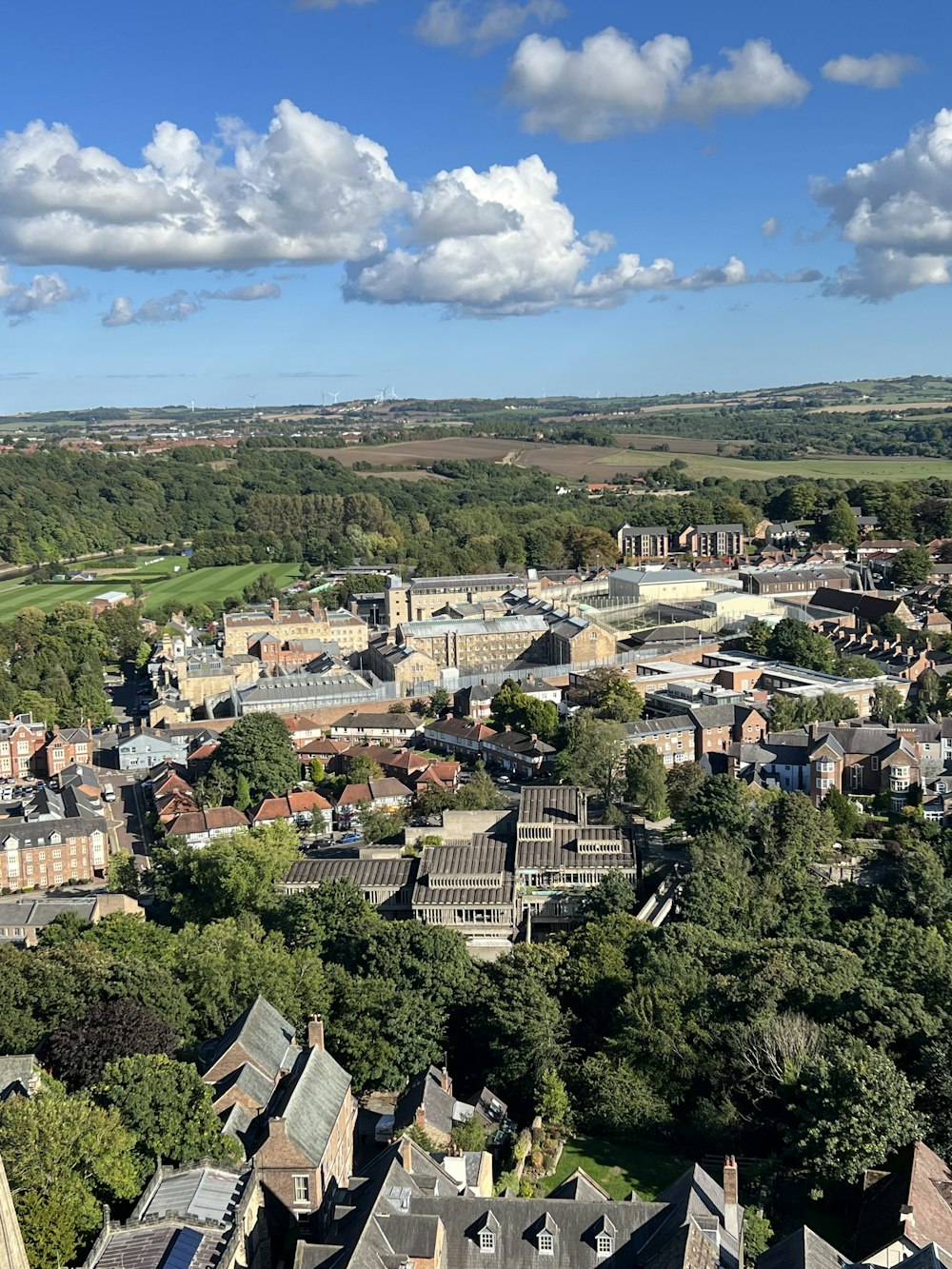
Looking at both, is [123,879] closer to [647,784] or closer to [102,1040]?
[102,1040]

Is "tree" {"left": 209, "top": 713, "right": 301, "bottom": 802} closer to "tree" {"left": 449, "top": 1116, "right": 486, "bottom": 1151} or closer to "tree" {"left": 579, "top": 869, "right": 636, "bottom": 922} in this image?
"tree" {"left": 579, "top": 869, "right": 636, "bottom": 922}

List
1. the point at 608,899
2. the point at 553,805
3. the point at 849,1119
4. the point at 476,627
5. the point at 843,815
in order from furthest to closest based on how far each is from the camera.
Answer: the point at 476,627
the point at 843,815
the point at 553,805
the point at 608,899
the point at 849,1119

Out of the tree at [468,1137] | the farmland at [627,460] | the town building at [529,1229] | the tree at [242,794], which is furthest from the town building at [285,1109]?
the farmland at [627,460]

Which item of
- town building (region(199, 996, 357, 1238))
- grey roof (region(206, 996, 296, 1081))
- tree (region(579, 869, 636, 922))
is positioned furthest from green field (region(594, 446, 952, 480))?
town building (region(199, 996, 357, 1238))

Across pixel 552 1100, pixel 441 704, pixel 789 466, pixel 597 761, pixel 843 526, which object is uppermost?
pixel 789 466

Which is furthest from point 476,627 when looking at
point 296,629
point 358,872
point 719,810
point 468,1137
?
point 468,1137

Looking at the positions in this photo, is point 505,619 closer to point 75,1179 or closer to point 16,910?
point 16,910

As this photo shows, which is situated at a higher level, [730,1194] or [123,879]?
[730,1194]

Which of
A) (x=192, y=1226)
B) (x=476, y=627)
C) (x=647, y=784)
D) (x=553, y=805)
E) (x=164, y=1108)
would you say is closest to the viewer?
(x=192, y=1226)
